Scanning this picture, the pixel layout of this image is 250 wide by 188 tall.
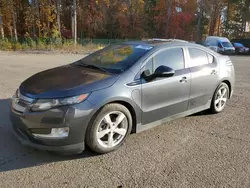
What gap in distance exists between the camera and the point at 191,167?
282 centimetres

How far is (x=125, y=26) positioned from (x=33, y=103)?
39.0 meters

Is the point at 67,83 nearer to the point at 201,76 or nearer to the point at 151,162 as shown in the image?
the point at 151,162

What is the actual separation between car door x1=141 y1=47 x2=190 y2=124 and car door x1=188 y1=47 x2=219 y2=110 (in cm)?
17

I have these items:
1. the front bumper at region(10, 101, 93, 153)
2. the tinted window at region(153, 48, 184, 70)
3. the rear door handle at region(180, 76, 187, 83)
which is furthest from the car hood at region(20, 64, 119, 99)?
the rear door handle at region(180, 76, 187, 83)

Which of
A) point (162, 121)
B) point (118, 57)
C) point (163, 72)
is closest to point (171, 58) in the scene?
point (163, 72)

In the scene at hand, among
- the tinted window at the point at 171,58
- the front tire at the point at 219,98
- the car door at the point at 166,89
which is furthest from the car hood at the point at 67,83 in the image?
the front tire at the point at 219,98

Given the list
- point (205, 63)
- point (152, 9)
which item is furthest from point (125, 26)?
point (205, 63)

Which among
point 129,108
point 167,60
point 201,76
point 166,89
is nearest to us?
point 129,108

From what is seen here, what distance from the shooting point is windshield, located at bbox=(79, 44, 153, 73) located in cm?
343

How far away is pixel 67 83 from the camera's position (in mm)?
2965

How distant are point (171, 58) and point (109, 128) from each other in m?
1.62

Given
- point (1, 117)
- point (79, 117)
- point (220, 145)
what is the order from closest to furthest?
1. point (79, 117)
2. point (220, 145)
3. point (1, 117)

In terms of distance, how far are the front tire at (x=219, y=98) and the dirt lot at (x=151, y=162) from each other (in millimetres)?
659

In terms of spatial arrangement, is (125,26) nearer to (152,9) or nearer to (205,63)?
(152,9)
